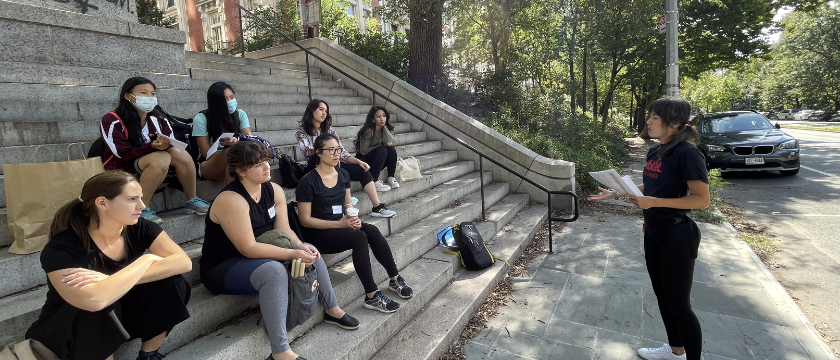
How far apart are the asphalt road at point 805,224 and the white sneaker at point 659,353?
131cm

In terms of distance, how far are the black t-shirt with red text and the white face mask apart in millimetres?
3891

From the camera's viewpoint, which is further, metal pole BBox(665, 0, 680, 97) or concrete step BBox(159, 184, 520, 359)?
metal pole BBox(665, 0, 680, 97)

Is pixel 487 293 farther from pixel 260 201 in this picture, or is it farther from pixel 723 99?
pixel 723 99

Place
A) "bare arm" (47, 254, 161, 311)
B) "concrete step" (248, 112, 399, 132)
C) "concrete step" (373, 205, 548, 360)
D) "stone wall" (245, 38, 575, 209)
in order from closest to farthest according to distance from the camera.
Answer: "bare arm" (47, 254, 161, 311) → "concrete step" (373, 205, 548, 360) → "concrete step" (248, 112, 399, 132) → "stone wall" (245, 38, 575, 209)

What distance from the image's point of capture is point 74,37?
4.87 meters

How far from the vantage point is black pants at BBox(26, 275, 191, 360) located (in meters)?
1.87

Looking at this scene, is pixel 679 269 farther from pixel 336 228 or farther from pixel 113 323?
pixel 113 323

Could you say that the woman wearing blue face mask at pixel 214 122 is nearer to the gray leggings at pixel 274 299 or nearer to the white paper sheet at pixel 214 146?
the white paper sheet at pixel 214 146

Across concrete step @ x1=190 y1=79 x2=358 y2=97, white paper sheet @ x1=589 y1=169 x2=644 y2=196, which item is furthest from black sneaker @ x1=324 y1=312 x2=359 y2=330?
concrete step @ x1=190 y1=79 x2=358 y2=97

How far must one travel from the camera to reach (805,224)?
19.5 feet

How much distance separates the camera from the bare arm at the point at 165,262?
82.3 inches

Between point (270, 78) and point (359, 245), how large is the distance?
5765 millimetres

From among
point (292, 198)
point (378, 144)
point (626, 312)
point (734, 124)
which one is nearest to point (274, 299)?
point (292, 198)

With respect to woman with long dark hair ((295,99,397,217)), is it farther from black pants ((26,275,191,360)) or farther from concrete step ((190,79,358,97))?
black pants ((26,275,191,360))
